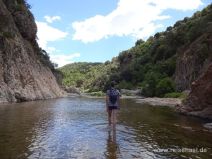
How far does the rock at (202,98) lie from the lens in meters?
25.9

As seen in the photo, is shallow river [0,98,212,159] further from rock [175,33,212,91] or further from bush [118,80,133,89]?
bush [118,80,133,89]

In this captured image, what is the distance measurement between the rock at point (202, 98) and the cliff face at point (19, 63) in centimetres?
2671

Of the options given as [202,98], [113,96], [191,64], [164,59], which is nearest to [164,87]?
[191,64]

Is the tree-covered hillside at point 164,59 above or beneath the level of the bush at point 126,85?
above

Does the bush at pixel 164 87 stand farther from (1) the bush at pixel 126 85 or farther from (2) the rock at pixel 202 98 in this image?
(1) the bush at pixel 126 85

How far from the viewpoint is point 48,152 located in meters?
12.9

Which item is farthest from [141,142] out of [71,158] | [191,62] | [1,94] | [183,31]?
[183,31]

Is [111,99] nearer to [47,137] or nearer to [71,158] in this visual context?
[47,137]

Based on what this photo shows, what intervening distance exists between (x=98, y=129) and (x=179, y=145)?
226 inches

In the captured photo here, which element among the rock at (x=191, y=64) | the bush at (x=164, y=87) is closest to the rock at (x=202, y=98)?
the rock at (x=191, y=64)

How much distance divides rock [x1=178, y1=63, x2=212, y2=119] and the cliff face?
26.7 meters

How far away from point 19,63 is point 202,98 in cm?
4064

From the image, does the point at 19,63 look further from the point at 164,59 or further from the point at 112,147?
the point at 164,59

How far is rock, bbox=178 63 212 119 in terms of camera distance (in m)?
25.9
